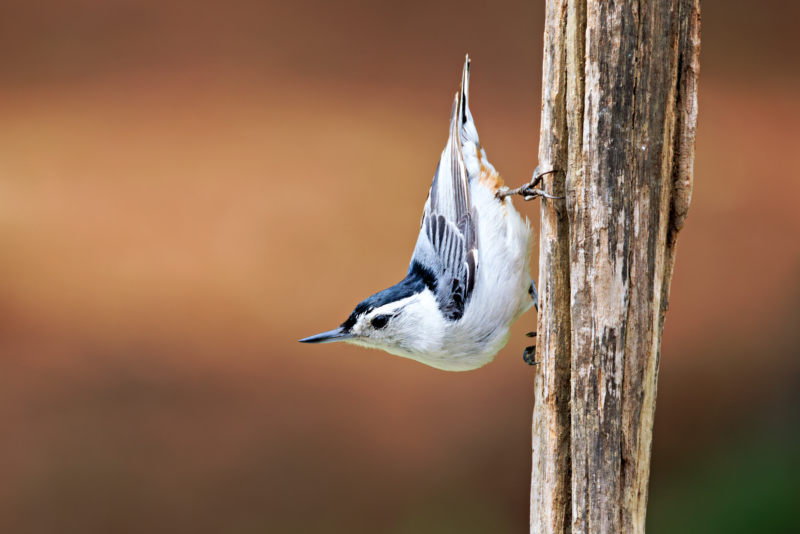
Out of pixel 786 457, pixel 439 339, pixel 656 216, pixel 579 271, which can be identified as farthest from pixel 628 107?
pixel 786 457

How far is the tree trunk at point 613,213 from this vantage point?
111 centimetres

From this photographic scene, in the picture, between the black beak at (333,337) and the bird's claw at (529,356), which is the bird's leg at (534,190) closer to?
the bird's claw at (529,356)

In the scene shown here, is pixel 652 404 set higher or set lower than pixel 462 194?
lower

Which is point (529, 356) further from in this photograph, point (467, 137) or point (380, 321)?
point (467, 137)

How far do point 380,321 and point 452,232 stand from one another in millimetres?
379

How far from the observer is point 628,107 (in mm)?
1115

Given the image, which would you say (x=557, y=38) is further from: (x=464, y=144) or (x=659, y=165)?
(x=464, y=144)

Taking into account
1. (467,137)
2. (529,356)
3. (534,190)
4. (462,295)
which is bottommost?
(529,356)

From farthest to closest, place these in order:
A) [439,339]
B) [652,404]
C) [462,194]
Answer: [462,194]
[439,339]
[652,404]

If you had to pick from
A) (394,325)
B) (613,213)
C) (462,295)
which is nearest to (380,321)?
(394,325)

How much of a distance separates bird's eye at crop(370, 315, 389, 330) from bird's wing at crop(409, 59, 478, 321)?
144 millimetres

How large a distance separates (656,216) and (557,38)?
38 cm

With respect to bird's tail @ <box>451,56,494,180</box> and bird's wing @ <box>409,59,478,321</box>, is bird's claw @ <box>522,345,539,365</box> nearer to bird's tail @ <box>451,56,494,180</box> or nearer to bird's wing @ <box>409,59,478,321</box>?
bird's wing @ <box>409,59,478,321</box>

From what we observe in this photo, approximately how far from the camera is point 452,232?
1.76m
